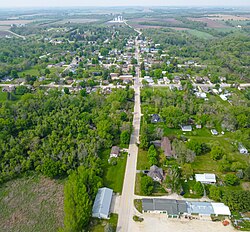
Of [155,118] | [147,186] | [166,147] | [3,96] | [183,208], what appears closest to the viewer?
[183,208]

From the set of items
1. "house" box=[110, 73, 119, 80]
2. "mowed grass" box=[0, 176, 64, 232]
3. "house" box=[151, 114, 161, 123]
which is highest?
"house" box=[110, 73, 119, 80]

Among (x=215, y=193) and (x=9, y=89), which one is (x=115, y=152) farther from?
(x=9, y=89)

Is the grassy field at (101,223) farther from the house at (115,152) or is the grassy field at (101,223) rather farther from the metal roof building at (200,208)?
the house at (115,152)

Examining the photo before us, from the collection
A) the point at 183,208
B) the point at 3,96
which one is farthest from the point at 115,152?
the point at 3,96

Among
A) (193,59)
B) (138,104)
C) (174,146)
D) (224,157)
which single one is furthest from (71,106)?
(193,59)

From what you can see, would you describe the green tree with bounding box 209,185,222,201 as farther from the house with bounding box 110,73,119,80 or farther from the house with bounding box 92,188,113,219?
the house with bounding box 110,73,119,80

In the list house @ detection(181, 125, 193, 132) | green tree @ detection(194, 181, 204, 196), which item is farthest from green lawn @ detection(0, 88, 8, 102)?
green tree @ detection(194, 181, 204, 196)
